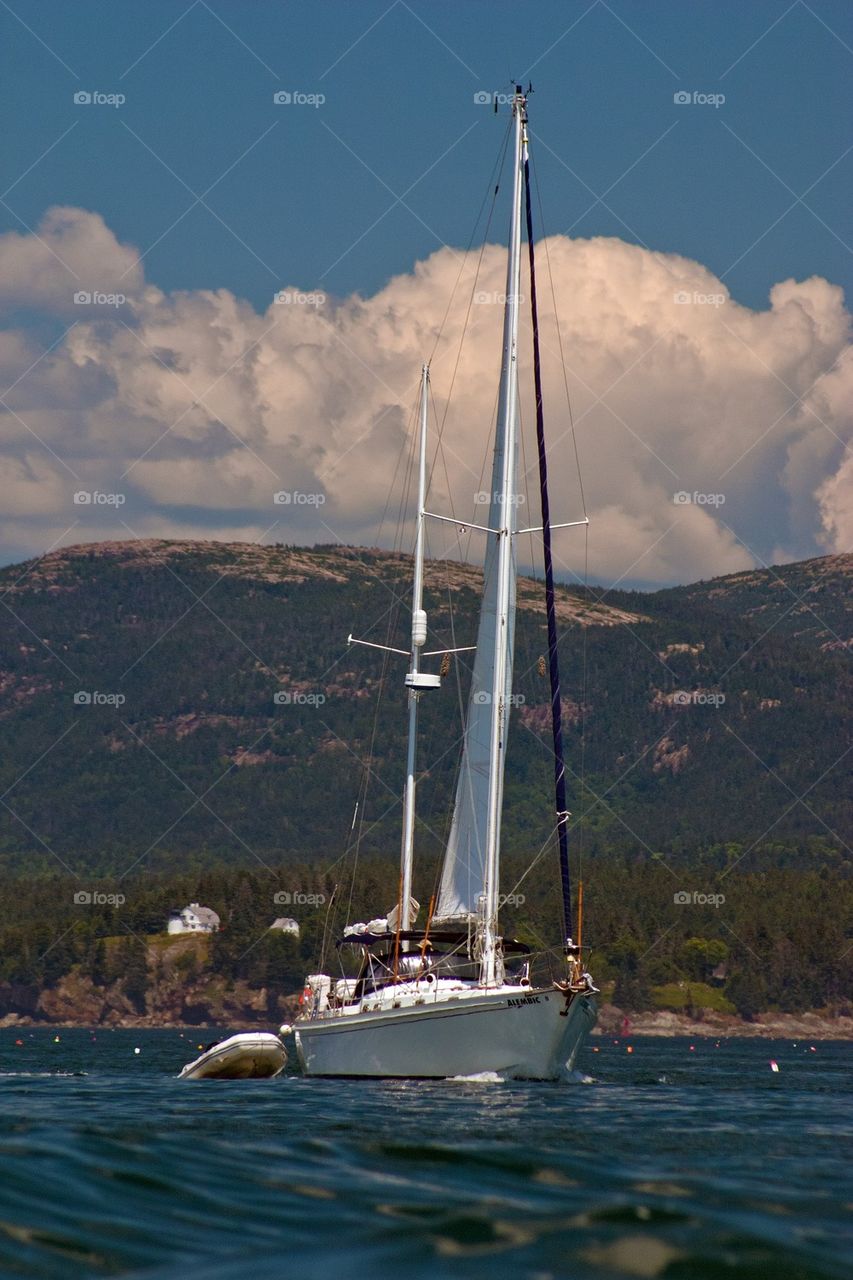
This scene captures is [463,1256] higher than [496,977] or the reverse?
the reverse

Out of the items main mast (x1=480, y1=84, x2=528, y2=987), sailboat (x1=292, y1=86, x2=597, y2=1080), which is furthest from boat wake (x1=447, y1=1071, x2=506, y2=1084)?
main mast (x1=480, y1=84, x2=528, y2=987)

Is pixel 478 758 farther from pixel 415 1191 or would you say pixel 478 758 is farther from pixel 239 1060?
pixel 415 1191

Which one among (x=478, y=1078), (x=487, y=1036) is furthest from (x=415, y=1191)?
(x=478, y=1078)

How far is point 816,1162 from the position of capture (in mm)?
34500

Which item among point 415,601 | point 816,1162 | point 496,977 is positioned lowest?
point 816,1162

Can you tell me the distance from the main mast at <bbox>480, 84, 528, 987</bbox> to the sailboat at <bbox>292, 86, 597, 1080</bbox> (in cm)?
5

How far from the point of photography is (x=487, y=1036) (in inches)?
2286

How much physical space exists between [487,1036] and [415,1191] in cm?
3188

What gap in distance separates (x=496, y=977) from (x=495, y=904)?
2.93 m

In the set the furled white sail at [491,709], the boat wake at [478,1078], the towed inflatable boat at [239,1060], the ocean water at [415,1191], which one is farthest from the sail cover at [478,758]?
the ocean water at [415,1191]

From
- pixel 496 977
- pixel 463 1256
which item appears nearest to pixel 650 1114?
pixel 496 977

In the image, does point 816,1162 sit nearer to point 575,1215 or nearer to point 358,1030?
point 575,1215

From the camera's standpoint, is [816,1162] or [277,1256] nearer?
[277,1256]

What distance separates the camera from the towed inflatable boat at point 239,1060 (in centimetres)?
6525
